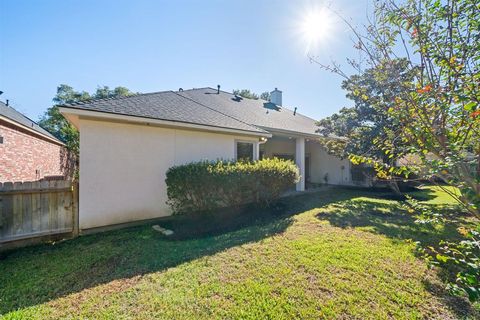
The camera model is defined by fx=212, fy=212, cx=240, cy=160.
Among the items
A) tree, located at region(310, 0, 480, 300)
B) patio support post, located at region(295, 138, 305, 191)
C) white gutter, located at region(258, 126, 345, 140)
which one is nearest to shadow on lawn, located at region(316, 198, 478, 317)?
tree, located at region(310, 0, 480, 300)

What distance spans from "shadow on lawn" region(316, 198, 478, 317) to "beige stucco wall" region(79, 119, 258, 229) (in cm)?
571

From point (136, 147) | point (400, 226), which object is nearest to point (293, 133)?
point (400, 226)

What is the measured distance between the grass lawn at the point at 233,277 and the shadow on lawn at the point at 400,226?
0.14 ft

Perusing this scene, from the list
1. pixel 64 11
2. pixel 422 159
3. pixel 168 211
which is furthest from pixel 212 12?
pixel 422 159

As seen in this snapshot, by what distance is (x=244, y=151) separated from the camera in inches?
397

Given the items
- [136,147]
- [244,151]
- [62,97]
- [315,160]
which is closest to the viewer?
[136,147]

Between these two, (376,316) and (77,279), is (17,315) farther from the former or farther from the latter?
(376,316)

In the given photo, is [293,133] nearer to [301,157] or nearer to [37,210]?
[301,157]

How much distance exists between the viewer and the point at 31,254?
479 centimetres

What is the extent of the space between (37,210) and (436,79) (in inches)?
319

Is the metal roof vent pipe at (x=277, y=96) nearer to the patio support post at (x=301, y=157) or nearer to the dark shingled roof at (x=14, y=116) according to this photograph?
the patio support post at (x=301, y=157)

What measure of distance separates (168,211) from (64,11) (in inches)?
298

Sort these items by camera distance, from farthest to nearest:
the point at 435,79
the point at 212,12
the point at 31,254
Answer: the point at 212,12
the point at 31,254
the point at 435,79

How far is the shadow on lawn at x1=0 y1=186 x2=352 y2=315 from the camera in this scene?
141 inches
